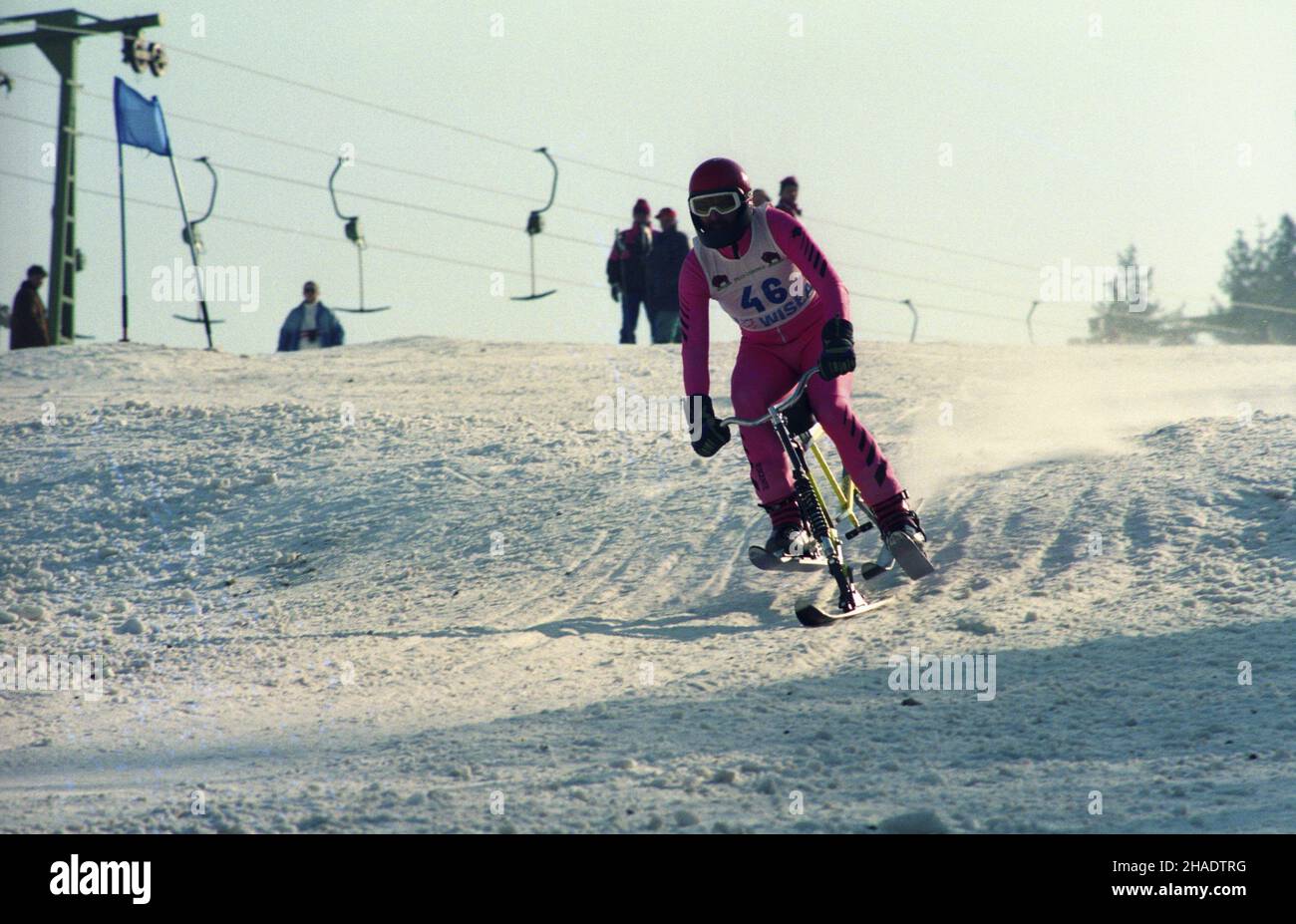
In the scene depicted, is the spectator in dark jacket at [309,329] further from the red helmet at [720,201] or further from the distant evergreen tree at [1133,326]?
the distant evergreen tree at [1133,326]

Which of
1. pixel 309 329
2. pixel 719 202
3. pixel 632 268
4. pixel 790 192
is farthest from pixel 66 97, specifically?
pixel 719 202

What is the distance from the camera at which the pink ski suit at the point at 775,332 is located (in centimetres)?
743

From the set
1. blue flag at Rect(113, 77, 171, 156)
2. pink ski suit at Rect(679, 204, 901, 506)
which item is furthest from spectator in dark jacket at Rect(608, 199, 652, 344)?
pink ski suit at Rect(679, 204, 901, 506)

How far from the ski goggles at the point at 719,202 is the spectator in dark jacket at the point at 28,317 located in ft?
49.0

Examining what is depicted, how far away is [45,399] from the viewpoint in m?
14.7

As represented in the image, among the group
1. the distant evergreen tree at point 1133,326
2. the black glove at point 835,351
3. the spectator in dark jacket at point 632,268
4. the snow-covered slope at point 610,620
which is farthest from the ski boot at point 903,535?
the distant evergreen tree at point 1133,326

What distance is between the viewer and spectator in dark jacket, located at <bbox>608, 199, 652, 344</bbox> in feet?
59.3

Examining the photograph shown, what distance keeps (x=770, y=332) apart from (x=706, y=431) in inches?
28.7

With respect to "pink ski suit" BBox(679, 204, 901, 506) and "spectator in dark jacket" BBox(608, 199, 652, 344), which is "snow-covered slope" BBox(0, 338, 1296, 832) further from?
"spectator in dark jacket" BBox(608, 199, 652, 344)

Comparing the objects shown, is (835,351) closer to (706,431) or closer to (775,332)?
(775,332)

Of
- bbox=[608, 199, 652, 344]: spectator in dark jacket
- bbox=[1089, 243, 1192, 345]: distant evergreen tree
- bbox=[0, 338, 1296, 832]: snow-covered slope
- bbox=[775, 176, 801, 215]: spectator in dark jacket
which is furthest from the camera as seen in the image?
bbox=[1089, 243, 1192, 345]: distant evergreen tree

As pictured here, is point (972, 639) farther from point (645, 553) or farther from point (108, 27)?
point (108, 27)

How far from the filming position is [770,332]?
7656 mm

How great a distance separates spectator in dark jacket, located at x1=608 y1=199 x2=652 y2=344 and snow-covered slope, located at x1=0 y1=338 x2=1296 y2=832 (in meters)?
3.75
